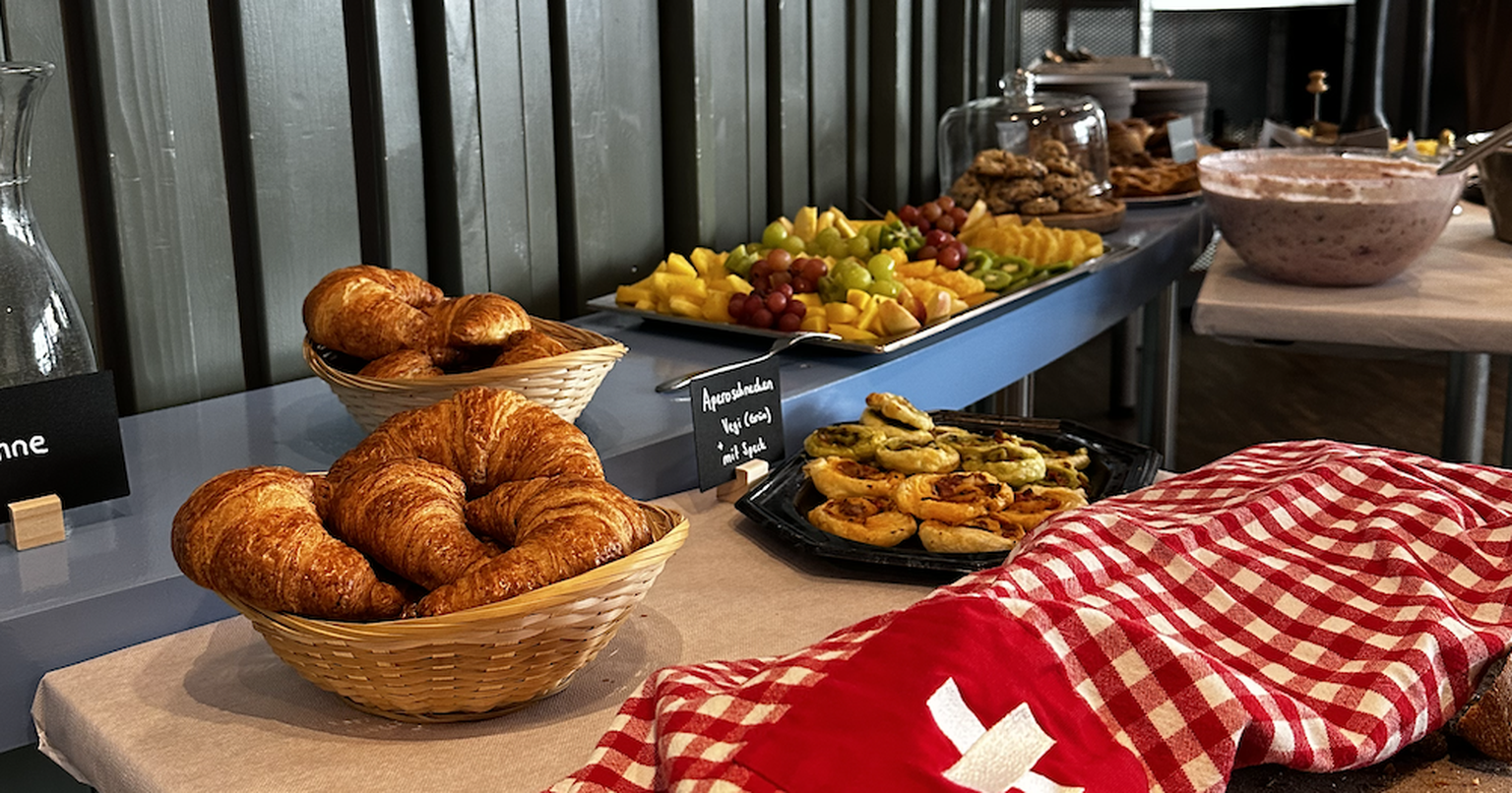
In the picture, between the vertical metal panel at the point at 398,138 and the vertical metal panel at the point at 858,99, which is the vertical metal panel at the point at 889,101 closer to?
the vertical metal panel at the point at 858,99

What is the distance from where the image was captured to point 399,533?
35.8 inches

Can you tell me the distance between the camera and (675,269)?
2.01m

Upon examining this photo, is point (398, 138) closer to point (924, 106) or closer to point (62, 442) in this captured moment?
point (62, 442)

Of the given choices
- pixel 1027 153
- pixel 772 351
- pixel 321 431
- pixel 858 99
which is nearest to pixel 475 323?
pixel 321 431

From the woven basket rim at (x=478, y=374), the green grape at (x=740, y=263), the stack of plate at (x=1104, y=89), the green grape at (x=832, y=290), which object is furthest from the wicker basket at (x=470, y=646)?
the stack of plate at (x=1104, y=89)

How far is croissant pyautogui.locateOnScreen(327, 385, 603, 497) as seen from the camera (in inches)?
40.4

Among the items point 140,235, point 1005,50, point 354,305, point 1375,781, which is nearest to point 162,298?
point 140,235

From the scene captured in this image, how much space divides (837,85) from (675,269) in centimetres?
89

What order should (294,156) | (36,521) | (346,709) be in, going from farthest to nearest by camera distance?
(294,156) → (36,521) → (346,709)

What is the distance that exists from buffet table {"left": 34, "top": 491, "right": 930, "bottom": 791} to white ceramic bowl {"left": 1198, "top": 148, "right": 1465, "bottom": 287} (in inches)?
44.7

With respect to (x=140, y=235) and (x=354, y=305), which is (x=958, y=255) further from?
(x=140, y=235)

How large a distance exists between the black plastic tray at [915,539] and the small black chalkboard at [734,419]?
0.12 feet

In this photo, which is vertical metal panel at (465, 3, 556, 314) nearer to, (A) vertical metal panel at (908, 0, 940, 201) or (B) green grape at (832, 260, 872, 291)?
(B) green grape at (832, 260, 872, 291)

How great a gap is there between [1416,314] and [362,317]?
144cm
